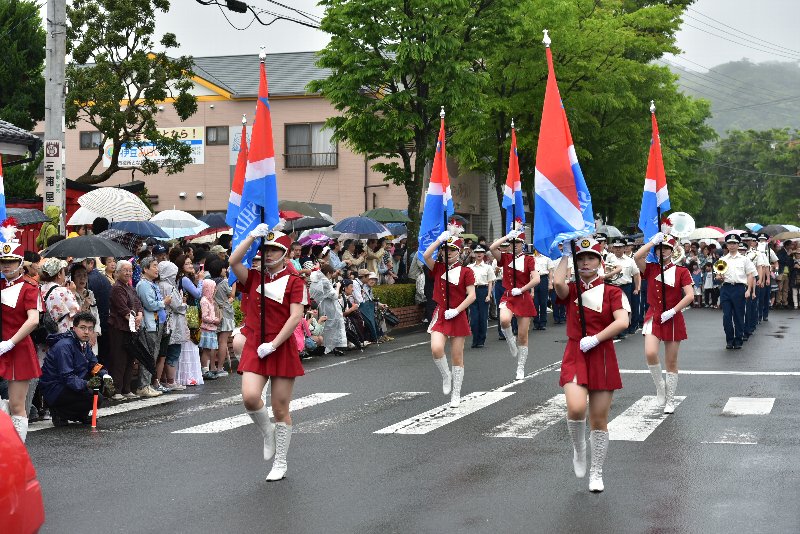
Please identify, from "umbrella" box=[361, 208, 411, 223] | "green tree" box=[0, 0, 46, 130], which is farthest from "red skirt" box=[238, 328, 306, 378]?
"green tree" box=[0, 0, 46, 130]

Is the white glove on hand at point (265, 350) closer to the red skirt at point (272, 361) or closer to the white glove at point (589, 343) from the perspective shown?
the red skirt at point (272, 361)

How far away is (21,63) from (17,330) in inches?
904

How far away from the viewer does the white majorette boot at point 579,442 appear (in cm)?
889

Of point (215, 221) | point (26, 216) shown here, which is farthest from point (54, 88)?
point (215, 221)

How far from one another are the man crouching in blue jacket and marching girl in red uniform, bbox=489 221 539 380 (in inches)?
238

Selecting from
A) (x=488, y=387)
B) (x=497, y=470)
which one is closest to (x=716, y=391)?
(x=488, y=387)

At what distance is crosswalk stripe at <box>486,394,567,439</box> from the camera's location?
11789 millimetres

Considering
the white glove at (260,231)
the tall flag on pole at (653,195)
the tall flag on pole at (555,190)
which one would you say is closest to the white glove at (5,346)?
the white glove at (260,231)

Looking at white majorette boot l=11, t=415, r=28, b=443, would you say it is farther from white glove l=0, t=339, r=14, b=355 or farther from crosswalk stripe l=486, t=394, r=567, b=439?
crosswalk stripe l=486, t=394, r=567, b=439

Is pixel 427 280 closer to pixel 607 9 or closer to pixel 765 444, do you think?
pixel 765 444

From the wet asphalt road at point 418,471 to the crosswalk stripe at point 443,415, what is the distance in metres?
0.13

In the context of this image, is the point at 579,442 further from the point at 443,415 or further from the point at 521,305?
the point at 521,305

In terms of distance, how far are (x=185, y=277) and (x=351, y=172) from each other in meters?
25.4

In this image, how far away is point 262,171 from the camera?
409 inches
